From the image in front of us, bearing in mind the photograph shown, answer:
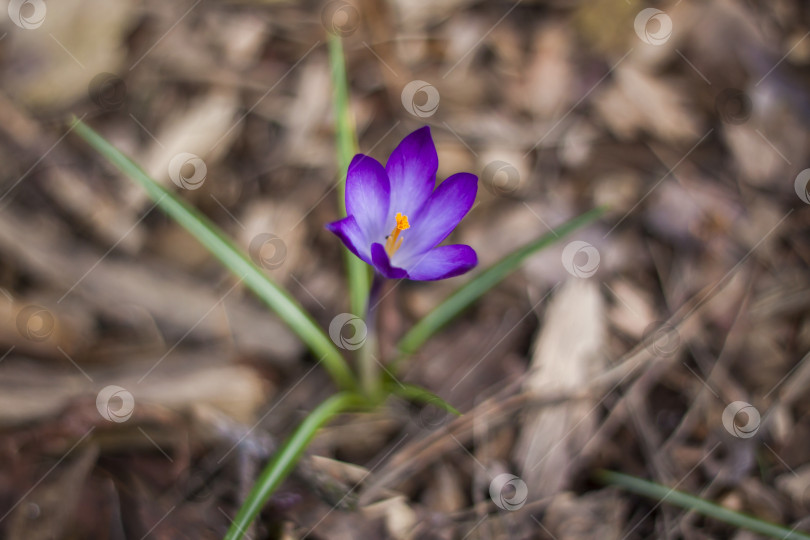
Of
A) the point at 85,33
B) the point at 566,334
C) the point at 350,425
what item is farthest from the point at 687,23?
the point at 85,33

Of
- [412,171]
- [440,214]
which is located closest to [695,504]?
[440,214]

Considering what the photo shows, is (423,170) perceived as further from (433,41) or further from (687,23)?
(687,23)

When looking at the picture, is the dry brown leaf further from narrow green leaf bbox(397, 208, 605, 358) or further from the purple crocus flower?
the purple crocus flower

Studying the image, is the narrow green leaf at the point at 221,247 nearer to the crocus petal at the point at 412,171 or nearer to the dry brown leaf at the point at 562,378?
the crocus petal at the point at 412,171

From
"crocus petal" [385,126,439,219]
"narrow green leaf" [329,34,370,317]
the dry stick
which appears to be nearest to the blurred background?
the dry stick

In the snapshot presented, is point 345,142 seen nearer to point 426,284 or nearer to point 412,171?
point 412,171
